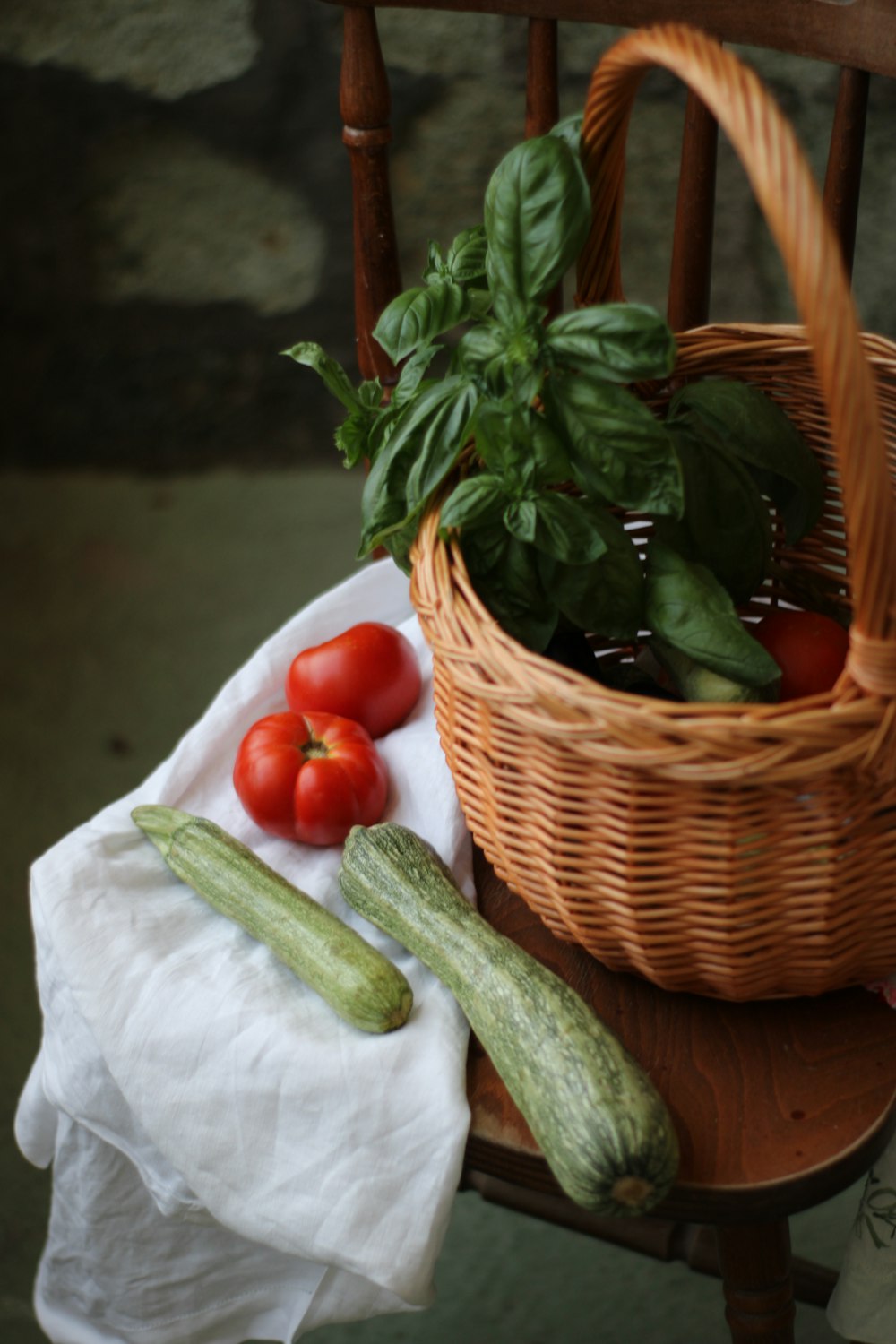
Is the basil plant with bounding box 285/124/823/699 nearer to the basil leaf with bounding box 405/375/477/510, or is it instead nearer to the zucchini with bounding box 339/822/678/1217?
the basil leaf with bounding box 405/375/477/510

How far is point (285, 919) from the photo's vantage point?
70 cm

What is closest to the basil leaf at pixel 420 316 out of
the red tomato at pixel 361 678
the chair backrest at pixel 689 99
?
the red tomato at pixel 361 678

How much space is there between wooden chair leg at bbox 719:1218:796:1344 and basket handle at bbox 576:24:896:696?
0.40 metres

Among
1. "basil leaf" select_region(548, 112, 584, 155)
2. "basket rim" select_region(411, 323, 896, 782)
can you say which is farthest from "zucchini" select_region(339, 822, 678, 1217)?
"basil leaf" select_region(548, 112, 584, 155)

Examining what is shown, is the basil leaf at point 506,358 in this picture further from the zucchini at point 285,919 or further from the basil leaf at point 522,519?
the zucchini at point 285,919

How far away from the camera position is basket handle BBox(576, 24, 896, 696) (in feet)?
1.52

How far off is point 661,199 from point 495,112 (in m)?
0.24

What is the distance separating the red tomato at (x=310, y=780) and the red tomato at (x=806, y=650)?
0.81 feet

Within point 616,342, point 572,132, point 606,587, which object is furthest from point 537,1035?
point 572,132

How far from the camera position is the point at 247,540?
2.02 m

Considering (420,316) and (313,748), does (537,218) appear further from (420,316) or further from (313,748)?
(313,748)

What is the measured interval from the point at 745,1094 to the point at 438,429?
0.35m

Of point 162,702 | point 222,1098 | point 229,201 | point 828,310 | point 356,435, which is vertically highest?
point 828,310

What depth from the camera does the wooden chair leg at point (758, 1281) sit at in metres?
0.75
